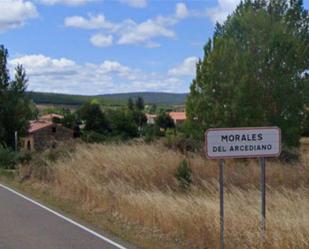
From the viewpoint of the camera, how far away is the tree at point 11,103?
53438 mm

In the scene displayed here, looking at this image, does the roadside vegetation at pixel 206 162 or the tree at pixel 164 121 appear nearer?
the roadside vegetation at pixel 206 162

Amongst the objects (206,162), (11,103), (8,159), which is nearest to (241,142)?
(206,162)

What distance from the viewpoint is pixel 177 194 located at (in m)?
18.2

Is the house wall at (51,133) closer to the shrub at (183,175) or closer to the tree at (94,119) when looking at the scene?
the tree at (94,119)

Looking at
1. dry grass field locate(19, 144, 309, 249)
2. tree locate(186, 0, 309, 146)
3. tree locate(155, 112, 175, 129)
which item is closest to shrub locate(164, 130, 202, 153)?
dry grass field locate(19, 144, 309, 249)

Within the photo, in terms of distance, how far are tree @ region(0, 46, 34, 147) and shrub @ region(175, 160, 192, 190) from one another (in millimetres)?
34534

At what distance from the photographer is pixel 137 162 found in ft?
76.4

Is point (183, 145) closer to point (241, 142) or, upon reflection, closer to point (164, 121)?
point (241, 142)

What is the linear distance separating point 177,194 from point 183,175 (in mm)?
2662

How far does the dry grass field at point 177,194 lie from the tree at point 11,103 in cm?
2238

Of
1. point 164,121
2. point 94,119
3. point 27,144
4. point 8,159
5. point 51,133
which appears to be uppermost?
point 8,159

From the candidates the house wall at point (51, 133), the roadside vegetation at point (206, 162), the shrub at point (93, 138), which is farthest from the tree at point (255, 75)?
the house wall at point (51, 133)

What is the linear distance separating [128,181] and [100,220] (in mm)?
7099

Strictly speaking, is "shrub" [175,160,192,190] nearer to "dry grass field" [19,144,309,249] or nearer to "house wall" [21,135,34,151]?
"dry grass field" [19,144,309,249]
